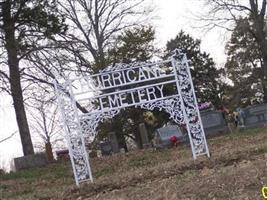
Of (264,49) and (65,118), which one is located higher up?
(264,49)

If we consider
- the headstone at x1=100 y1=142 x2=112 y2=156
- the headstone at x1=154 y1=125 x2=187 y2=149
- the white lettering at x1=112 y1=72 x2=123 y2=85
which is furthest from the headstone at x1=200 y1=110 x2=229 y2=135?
the white lettering at x1=112 y1=72 x2=123 y2=85

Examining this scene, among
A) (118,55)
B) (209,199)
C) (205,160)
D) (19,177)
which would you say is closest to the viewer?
(209,199)

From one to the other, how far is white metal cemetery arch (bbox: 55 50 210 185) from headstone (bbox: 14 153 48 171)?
8.62 m

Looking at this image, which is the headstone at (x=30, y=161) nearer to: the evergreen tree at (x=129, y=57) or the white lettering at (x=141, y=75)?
the white lettering at (x=141, y=75)

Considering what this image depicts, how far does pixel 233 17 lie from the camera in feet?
117

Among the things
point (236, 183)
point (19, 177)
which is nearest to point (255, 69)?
point (19, 177)

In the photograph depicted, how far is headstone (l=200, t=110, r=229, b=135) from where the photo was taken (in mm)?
25844

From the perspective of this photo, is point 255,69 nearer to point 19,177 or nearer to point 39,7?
point 39,7

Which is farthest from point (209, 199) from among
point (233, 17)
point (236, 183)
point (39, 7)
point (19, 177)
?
point (233, 17)

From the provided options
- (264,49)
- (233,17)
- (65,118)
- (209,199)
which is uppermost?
(233,17)

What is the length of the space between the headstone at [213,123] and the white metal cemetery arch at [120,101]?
45.2 ft

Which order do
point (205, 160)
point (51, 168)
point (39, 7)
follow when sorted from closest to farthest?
point (205, 160) < point (51, 168) < point (39, 7)

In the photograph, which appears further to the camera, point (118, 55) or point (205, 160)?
point (118, 55)

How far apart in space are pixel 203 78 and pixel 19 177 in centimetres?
3736
